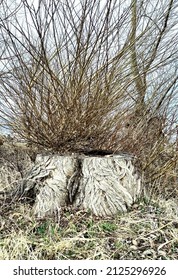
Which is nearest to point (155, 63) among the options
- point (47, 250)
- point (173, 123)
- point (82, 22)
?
point (173, 123)

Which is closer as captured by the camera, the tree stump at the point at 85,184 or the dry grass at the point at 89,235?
the dry grass at the point at 89,235

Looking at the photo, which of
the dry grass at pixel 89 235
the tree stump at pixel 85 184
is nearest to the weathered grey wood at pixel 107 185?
the tree stump at pixel 85 184

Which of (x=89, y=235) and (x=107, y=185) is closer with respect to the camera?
(x=89, y=235)

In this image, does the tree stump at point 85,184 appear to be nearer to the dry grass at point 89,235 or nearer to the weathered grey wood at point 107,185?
the weathered grey wood at point 107,185

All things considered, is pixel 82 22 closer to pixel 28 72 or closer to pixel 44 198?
pixel 28 72

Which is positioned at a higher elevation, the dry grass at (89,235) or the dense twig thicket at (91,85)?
the dense twig thicket at (91,85)

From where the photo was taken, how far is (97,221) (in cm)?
368

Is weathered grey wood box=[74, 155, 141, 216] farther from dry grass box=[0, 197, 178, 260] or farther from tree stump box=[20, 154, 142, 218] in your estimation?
dry grass box=[0, 197, 178, 260]

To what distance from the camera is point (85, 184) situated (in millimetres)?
3949

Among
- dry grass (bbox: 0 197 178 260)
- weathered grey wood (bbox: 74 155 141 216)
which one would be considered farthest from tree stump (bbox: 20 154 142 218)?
dry grass (bbox: 0 197 178 260)

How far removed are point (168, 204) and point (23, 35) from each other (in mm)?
2139

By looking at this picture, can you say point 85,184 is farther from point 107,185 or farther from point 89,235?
point 89,235

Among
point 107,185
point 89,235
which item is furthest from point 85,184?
point 89,235

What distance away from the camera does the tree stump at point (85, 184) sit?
12.7ft
